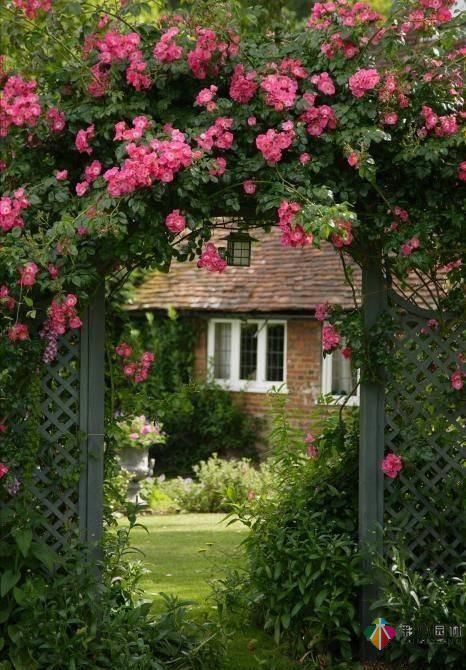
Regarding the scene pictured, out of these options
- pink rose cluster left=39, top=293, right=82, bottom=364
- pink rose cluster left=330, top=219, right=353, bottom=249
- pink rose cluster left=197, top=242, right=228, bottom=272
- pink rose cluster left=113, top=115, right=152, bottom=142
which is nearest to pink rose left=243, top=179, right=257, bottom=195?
pink rose cluster left=197, top=242, right=228, bottom=272

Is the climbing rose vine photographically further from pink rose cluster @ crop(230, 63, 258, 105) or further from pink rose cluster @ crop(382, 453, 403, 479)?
pink rose cluster @ crop(382, 453, 403, 479)

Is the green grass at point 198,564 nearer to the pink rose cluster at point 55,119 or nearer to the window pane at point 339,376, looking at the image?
the pink rose cluster at point 55,119

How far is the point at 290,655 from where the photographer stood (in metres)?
5.80

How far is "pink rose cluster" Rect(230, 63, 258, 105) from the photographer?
5.18m

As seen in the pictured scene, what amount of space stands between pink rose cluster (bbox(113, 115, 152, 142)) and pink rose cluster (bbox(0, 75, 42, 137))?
476mm

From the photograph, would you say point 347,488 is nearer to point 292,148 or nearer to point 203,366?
point 292,148

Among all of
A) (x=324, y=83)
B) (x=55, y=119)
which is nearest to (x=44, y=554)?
(x=55, y=119)

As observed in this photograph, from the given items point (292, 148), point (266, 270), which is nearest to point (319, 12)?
point (292, 148)

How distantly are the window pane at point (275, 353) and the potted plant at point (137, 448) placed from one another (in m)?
3.10

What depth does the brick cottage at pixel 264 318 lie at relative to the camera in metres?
14.5

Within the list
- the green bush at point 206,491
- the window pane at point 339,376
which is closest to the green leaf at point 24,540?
the green bush at point 206,491

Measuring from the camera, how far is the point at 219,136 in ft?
16.9

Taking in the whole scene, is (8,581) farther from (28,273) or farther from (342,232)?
(342,232)

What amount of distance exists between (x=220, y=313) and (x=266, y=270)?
959 millimetres
